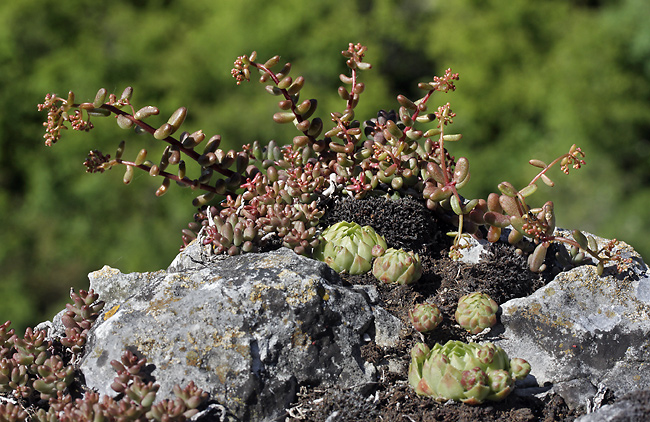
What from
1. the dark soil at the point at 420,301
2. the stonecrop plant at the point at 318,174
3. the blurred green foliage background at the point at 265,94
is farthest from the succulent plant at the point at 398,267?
the blurred green foliage background at the point at 265,94

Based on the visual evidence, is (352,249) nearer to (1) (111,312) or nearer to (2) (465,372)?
(2) (465,372)

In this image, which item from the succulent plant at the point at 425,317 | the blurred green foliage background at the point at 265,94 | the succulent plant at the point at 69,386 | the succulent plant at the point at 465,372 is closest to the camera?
the succulent plant at the point at 69,386

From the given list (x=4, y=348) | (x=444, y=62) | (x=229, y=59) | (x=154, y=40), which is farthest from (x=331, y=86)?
(x=4, y=348)

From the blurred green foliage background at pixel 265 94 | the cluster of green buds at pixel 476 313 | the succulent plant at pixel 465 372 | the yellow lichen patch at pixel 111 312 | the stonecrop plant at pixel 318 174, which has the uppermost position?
the blurred green foliage background at pixel 265 94

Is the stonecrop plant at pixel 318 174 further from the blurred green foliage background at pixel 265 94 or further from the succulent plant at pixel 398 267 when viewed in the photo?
the blurred green foliage background at pixel 265 94

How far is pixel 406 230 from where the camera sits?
80.4 inches

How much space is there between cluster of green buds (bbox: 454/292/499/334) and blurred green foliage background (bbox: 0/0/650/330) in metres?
5.46

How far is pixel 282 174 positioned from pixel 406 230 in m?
0.44

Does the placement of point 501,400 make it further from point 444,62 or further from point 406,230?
point 444,62

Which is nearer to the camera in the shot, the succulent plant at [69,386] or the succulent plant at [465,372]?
the succulent plant at [69,386]

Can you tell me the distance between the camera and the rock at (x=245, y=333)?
5.18 ft

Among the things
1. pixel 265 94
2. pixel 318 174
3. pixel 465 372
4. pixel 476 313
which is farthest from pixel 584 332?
pixel 265 94

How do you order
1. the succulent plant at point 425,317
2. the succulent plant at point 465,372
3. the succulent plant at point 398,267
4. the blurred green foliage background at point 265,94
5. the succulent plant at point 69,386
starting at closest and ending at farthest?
the succulent plant at point 69,386 → the succulent plant at point 465,372 → the succulent plant at point 425,317 → the succulent plant at point 398,267 → the blurred green foliage background at point 265,94

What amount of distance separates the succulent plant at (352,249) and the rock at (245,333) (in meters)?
0.15
